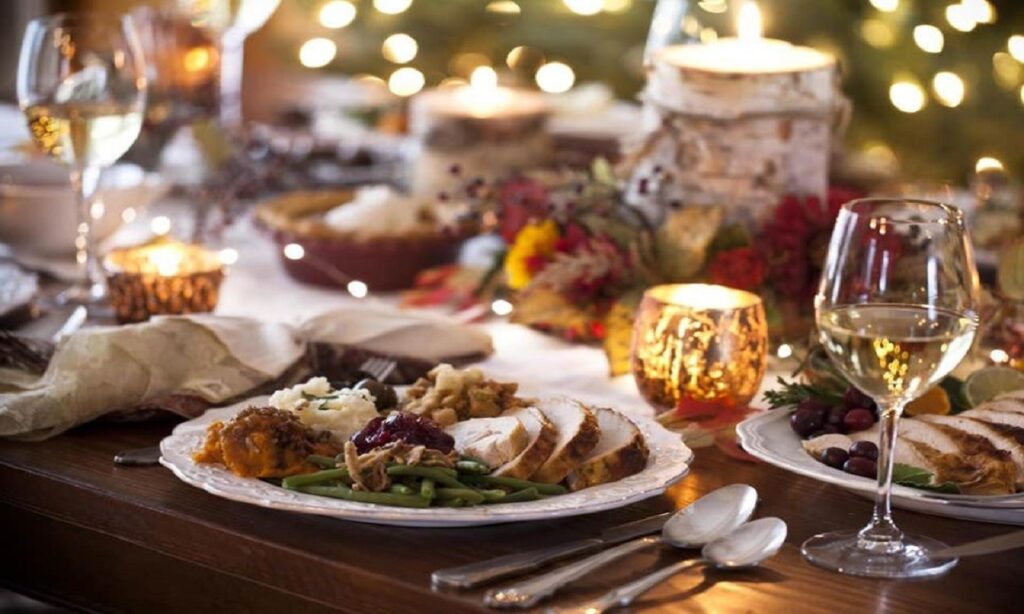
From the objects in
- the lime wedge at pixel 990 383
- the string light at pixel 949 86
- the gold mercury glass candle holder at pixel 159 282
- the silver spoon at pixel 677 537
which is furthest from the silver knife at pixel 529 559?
the string light at pixel 949 86

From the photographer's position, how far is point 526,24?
352cm

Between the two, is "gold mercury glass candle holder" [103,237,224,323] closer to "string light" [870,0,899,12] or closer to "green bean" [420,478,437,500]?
"green bean" [420,478,437,500]

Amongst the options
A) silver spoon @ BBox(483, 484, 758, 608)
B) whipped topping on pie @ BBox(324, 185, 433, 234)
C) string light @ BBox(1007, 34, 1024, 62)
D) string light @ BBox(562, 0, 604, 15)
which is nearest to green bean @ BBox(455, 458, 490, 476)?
silver spoon @ BBox(483, 484, 758, 608)

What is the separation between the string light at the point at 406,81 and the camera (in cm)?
386

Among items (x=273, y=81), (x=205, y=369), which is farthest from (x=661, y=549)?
(x=273, y=81)

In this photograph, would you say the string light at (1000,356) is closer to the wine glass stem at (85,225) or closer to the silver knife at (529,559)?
the silver knife at (529,559)

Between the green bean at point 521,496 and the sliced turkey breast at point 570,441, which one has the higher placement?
the sliced turkey breast at point 570,441

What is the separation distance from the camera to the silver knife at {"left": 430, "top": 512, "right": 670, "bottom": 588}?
0.99 metres

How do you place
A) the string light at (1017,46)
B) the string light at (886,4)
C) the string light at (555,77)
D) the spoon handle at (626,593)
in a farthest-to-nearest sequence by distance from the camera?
the string light at (555,77)
the string light at (886,4)
the string light at (1017,46)
the spoon handle at (626,593)

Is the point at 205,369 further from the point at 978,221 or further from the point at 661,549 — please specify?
the point at 978,221

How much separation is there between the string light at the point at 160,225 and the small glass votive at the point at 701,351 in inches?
33.9

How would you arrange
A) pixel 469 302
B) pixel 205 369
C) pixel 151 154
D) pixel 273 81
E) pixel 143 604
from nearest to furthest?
pixel 143 604 → pixel 205 369 → pixel 469 302 → pixel 151 154 → pixel 273 81

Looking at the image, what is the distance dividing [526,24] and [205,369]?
224 centimetres

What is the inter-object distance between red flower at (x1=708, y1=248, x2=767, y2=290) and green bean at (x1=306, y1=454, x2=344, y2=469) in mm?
696
